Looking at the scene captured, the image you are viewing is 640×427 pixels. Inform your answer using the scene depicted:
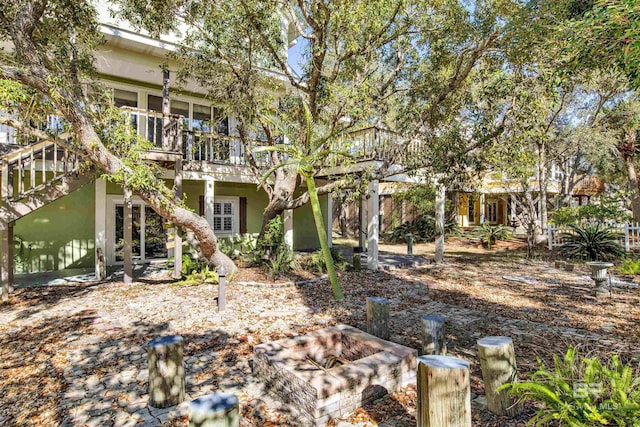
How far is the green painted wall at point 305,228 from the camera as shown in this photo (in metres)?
15.0

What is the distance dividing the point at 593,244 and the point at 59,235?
17.3 m

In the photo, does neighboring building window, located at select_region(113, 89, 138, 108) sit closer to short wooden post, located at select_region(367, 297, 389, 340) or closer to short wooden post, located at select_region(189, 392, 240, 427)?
short wooden post, located at select_region(367, 297, 389, 340)

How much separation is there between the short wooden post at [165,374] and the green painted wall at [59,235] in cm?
880

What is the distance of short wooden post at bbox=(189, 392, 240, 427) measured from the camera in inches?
95.4

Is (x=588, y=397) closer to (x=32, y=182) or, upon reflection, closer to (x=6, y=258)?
(x=32, y=182)

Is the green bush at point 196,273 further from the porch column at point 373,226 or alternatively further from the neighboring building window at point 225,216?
the porch column at point 373,226

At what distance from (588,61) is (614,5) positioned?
1.16 m

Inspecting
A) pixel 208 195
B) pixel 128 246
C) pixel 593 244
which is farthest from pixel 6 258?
pixel 593 244

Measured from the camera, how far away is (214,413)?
244 cm

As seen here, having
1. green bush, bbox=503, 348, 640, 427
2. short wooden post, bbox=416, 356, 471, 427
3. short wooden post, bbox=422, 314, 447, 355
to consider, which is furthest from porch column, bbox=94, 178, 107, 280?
green bush, bbox=503, 348, 640, 427

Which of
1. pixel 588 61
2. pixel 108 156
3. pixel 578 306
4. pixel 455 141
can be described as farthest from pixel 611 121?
pixel 108 156

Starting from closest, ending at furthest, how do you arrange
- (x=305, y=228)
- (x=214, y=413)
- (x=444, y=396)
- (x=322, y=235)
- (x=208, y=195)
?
(x=214, y=413) → (x=444, y=396) → (x=322, y=235) → (x=208, y=195) → (x=305, y=228)

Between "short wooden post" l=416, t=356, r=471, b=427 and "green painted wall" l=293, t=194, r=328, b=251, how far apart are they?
1230cm

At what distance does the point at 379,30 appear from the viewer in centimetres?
867
